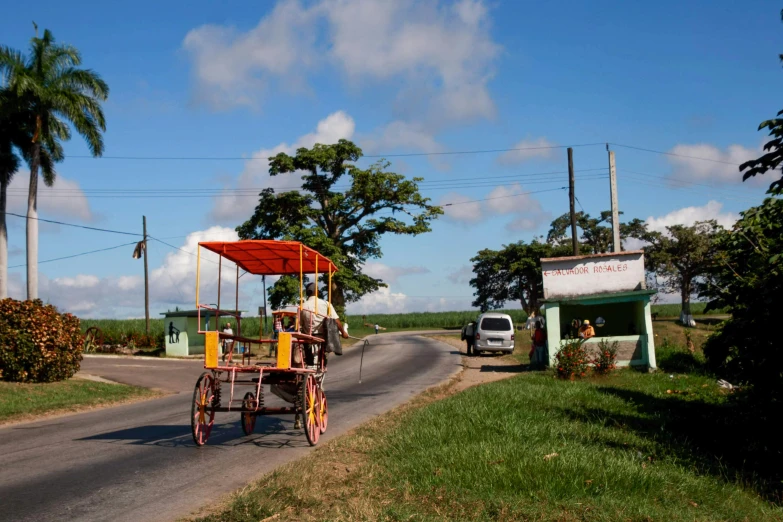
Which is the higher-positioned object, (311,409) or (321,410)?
(311,409)

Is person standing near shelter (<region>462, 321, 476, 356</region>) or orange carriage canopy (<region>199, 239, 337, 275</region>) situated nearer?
orange carriage canopy (<region>199, 239, 337, 275</region>)

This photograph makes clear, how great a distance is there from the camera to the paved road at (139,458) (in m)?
7.36

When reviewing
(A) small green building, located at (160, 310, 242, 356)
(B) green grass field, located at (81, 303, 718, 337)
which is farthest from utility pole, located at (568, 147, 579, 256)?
(B) green grass field, located at (81, 303, 718, 337)

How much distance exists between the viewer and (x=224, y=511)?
6883mm

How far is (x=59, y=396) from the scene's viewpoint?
18.9m

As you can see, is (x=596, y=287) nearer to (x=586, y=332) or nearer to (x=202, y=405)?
(x=586, y=332)

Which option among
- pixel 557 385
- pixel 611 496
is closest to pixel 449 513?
pixel 611 496

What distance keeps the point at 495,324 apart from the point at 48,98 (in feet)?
75.1

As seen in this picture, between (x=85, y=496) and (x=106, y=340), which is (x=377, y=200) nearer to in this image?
(x=106, y=340)

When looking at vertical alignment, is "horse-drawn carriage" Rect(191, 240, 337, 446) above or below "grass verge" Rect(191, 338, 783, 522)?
above

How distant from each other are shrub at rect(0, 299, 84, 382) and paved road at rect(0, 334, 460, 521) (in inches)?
158

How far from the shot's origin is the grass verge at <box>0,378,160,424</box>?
16.5 m

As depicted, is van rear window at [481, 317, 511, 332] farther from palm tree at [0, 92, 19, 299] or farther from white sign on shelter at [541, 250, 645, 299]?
palm tree at [0, 92, 19, 299]

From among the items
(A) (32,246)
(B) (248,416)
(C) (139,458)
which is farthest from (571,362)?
(A) (32,246)
